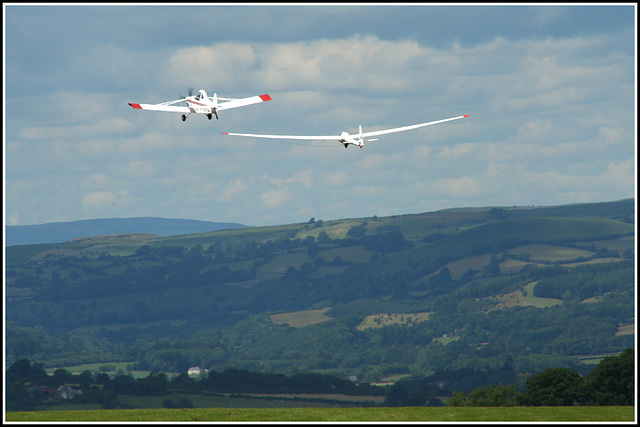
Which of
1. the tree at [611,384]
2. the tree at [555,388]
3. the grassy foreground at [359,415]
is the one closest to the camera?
the grassy foreground at [359,415]

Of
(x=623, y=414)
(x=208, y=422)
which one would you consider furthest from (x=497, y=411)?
(x=208, y=422)

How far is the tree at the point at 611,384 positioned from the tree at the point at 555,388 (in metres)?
2.74

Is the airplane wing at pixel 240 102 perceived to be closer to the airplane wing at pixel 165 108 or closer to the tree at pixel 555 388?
the airplane wing at pixel 165 108

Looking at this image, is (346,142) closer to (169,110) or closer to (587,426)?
(169,110)

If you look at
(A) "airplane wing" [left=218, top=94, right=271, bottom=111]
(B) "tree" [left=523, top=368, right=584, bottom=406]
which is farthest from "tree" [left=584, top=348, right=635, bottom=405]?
(A) "airplane wing" [left=218, top=94, right=271, bottom=111]

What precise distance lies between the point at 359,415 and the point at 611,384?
111 meters

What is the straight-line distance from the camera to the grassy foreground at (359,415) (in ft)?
244

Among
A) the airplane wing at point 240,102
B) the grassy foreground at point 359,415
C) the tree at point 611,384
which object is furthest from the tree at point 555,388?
the airplane wing at point 240,102

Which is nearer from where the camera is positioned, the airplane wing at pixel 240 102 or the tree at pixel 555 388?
the airplane wing at pixel 240 102

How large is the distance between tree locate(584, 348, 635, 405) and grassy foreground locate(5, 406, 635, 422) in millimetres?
86313

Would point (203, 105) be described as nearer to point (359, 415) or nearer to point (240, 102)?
point (240, 102)

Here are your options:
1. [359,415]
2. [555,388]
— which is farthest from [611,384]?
[359,415]

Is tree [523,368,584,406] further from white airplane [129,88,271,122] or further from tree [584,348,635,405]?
white airplane [129,88,271,122]

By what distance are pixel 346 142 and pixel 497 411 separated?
32.9m
